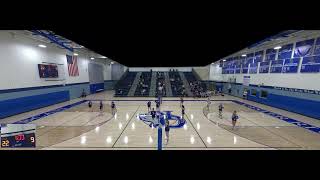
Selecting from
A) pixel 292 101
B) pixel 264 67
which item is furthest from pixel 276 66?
pixel 292 101

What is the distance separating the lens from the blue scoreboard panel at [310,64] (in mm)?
11881

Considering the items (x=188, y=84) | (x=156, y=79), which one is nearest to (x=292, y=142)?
(x=188, y=84)

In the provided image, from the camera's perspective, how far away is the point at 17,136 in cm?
269

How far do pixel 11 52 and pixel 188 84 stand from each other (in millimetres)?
24673

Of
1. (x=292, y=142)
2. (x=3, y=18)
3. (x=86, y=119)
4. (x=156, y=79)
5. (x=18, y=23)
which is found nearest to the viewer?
Result: (x=3, y=18)

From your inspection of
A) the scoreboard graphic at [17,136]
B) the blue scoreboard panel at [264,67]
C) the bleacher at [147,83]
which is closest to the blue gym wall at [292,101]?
the blue scoreboard panel at [264,67]

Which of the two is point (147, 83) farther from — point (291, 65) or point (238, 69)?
point (291, 65)

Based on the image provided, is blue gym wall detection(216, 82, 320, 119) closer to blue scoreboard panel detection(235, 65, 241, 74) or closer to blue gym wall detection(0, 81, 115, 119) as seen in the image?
blue scoreboard panel detection(235, 65, 241, 74)

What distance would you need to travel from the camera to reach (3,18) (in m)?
1.79

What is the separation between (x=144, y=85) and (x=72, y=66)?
1276 centimetres

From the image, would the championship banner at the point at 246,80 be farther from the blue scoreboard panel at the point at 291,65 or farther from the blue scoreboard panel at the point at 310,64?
the blue scoreboard panel at the point at 310,64

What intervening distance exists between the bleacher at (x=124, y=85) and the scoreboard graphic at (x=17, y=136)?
22.2 meters

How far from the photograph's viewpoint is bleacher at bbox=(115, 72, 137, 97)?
2579cm
